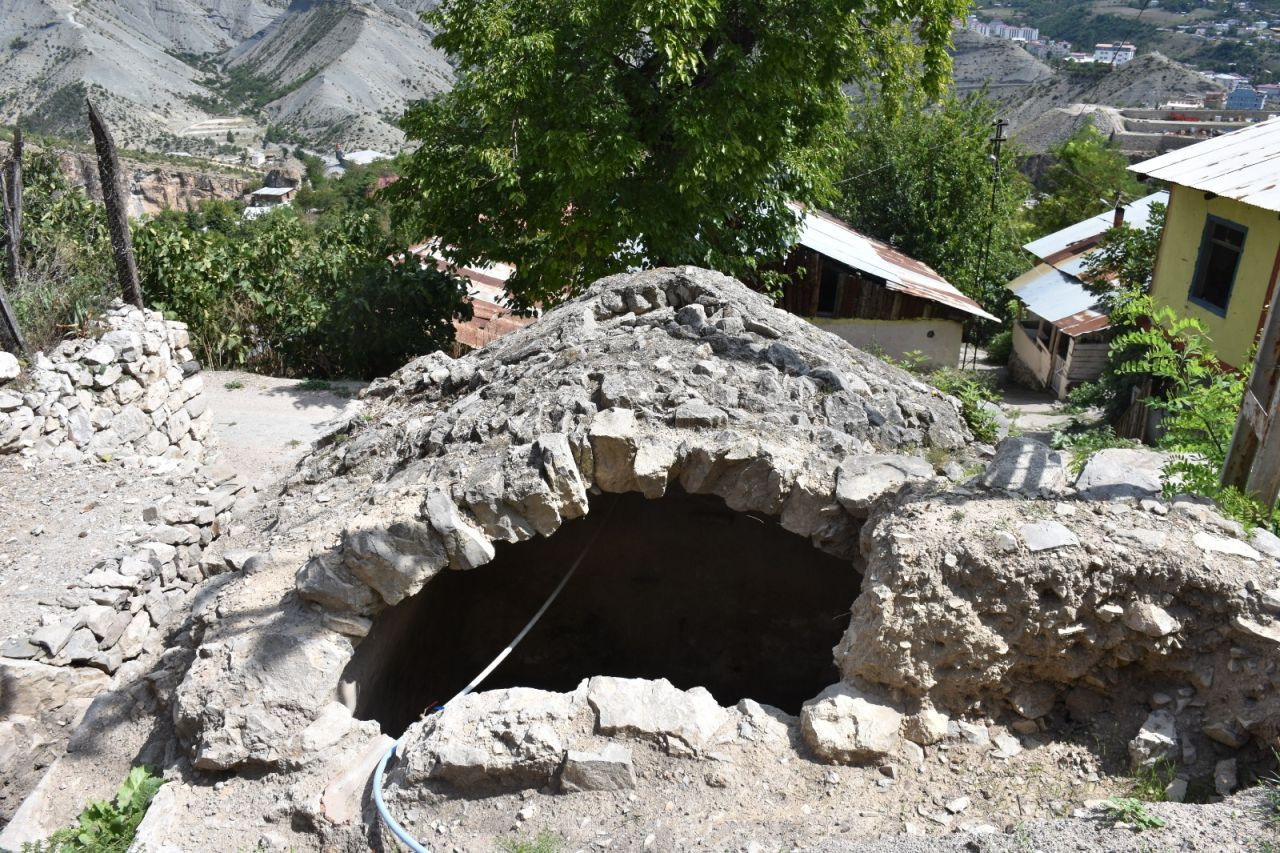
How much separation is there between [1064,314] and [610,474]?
1627 cm

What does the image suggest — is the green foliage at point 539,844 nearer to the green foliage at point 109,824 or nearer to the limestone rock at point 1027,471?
the green foliage at point 109,824

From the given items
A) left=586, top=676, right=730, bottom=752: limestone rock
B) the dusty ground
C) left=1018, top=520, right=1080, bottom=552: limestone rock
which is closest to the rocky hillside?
the dusty ground

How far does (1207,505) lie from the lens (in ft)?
16.4

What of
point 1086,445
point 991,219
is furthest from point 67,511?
point 991,219

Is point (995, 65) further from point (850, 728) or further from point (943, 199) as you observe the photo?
point (850, 728)

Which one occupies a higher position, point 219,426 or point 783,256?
point 783,256

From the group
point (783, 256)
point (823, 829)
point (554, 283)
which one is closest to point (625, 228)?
point (554, 283)

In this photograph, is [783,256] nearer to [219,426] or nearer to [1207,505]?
[219,426]

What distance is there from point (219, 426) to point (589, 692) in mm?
8910

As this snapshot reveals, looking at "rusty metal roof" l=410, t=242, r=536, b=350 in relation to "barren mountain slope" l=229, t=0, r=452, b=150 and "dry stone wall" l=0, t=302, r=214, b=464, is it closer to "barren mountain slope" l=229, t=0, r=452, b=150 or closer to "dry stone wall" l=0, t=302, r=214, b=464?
"dry stone wall" l=0, t=302, r=214, b=464

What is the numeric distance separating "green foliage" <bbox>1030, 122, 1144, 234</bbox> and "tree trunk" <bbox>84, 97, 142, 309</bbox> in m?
27.0

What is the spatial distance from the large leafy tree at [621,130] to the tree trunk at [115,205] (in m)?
3.61

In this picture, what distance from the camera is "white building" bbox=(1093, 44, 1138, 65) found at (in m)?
76.6

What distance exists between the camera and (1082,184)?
30516mm
